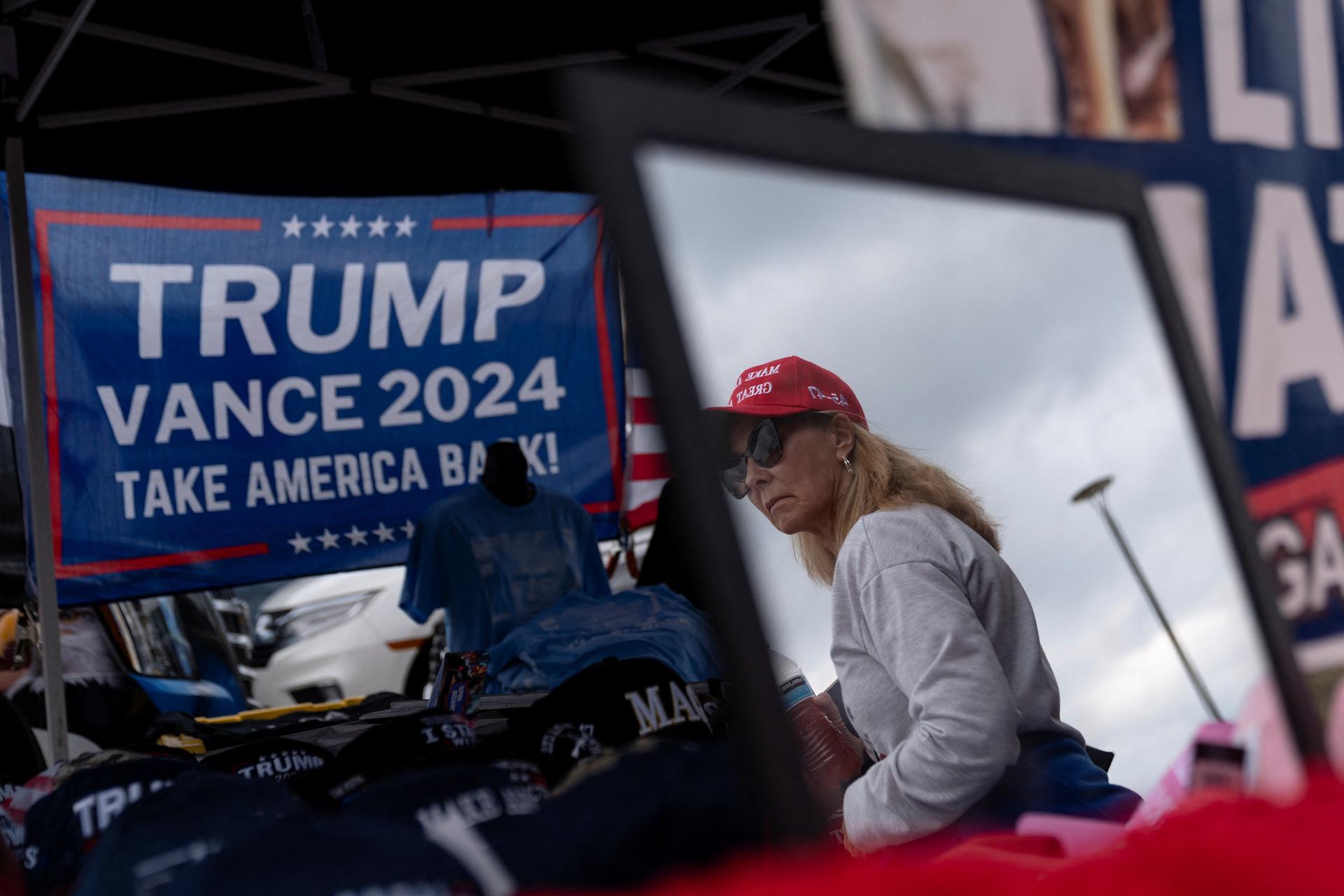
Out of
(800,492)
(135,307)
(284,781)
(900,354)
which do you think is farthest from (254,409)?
(900,354)

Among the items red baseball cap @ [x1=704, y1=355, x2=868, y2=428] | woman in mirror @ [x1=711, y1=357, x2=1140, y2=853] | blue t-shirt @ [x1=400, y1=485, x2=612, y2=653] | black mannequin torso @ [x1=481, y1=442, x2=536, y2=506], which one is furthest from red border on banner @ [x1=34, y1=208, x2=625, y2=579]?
red baseball cap @ [x1=704, y1=355, x2=868, y2=428]

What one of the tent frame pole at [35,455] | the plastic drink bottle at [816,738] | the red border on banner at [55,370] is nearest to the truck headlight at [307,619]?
the red border on banner at [55,370]

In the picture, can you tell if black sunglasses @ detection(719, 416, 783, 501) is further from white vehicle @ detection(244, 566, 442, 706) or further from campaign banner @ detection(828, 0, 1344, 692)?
white vehicle @ detection(244, 566, 442, 706)

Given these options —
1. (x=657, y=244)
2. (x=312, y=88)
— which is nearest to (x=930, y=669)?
(x=657, y=244)

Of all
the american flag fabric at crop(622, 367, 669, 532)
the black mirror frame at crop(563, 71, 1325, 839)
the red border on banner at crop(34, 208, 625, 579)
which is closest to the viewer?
the black mirror frame at crop(563, 71, 1325, 839)

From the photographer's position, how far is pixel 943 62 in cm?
117

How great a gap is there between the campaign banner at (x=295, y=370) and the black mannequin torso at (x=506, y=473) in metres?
0.15

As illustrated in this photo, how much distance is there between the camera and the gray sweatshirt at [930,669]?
45.2 inches

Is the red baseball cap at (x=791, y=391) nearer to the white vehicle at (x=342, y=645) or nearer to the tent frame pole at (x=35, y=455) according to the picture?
the tent frame pole at (x=35, y=455)

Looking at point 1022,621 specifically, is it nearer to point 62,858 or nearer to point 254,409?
point 62,858

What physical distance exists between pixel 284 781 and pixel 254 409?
1.77 m

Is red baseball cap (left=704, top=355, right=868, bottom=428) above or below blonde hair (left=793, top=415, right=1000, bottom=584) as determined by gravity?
above

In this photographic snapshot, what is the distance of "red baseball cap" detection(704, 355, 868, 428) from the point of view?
0.86 metres

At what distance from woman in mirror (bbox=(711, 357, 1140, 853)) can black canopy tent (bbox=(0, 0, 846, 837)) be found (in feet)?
6.77
